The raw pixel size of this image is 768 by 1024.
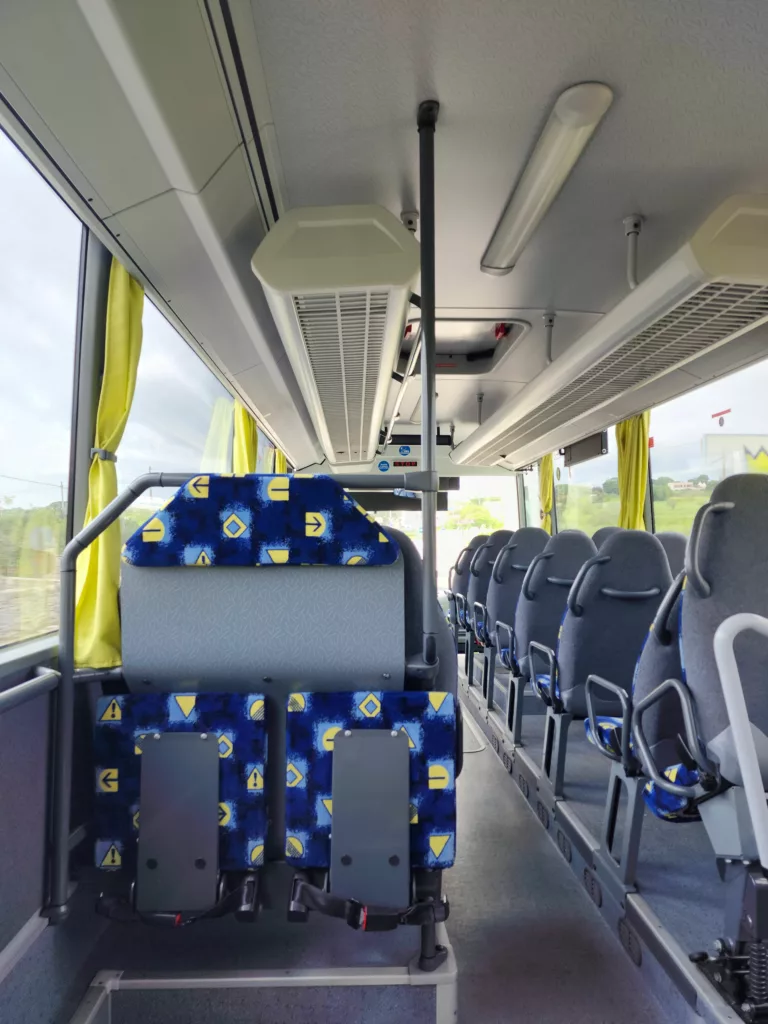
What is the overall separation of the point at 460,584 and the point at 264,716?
5309mm

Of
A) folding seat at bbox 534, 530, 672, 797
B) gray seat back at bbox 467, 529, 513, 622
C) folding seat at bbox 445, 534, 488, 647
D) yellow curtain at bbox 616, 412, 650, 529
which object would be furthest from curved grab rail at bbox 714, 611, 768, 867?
folding seat at bbox 445, 534, 488, 647

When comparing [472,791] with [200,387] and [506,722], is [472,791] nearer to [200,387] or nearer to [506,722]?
[506,722]

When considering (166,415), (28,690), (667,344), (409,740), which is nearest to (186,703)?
(28,690)

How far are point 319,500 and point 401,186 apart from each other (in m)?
1.61

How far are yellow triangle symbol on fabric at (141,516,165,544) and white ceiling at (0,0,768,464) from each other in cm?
100

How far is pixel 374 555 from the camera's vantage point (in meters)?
1.70

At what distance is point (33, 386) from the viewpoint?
2.01 meters

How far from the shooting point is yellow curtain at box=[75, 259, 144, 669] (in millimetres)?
2043

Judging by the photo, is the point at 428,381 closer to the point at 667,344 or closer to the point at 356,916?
the point at 667,344

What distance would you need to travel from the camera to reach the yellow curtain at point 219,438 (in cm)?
445

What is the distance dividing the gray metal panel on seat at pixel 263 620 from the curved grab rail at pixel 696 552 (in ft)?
2.50

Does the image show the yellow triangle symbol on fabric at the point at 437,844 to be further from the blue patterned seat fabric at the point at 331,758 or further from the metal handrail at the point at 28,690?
the metal handrail at the point at 28,690

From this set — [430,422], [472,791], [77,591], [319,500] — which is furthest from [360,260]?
[472,791]

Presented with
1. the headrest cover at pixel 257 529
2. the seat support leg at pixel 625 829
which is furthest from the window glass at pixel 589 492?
the headrest cover at pixel 257 529
